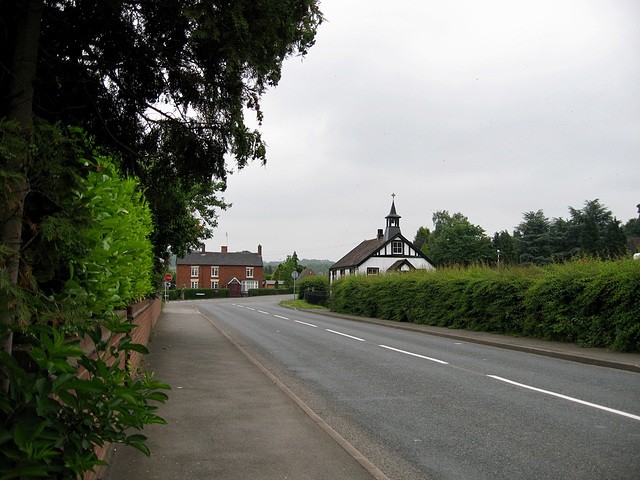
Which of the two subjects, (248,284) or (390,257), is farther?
(248,284)

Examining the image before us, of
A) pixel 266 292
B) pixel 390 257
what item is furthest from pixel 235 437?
pixel 266 292

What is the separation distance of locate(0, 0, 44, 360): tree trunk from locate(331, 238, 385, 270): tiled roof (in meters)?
58.0

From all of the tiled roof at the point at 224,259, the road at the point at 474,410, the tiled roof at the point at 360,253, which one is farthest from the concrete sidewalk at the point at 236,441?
→ the tiled roof at the point at 224,259

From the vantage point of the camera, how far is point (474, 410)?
7.07 metres

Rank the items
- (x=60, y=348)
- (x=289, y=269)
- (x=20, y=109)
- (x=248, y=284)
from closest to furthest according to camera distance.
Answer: (x=60, y=348)
(x=20, y=109)
(x=248, y=284)
(x=289, y=269)

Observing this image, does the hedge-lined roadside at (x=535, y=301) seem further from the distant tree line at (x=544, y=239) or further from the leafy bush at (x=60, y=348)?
the distant tree line at (x=544, y=239)

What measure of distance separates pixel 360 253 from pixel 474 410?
59.0 m

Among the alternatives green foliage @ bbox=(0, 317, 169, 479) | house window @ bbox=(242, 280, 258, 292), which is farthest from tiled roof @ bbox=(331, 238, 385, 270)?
green foliage @ bbox=(0, 317, 169, 479)

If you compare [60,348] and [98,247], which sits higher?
[98,247]

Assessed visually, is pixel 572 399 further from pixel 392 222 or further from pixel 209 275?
pixel 209 275

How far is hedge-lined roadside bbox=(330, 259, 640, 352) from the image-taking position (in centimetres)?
1291

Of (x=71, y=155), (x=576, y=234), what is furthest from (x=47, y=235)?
(x=576, y=234)

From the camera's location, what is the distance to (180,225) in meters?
15.9

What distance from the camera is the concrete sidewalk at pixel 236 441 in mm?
4414
